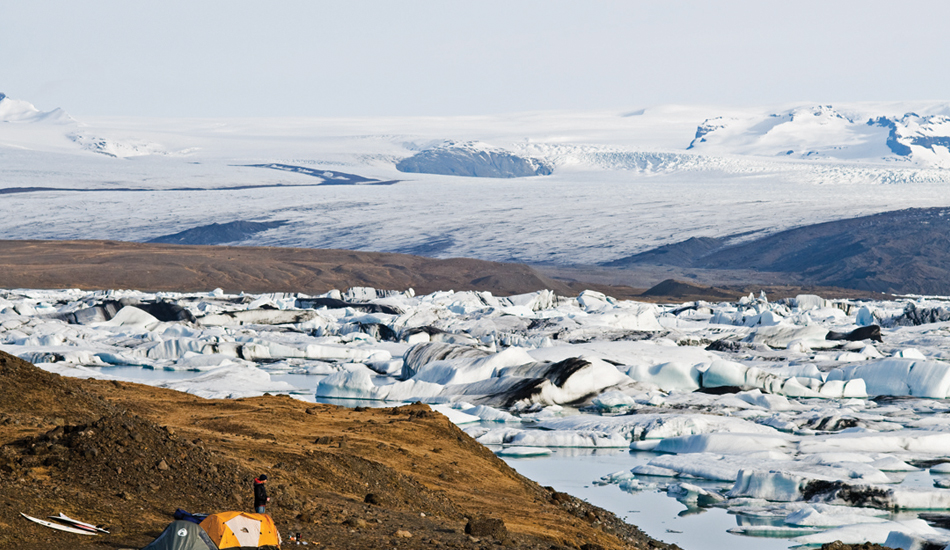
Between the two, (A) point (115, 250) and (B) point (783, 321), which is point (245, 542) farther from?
(A) point (115, 250)

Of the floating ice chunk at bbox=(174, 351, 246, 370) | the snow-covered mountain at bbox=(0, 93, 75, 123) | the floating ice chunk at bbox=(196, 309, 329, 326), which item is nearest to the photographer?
the floating ice chunk at bbox=(174, 351, 246, 370)

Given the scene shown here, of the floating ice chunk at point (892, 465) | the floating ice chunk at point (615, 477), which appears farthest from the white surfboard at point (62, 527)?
the floating ice chunk at point (892, 465)

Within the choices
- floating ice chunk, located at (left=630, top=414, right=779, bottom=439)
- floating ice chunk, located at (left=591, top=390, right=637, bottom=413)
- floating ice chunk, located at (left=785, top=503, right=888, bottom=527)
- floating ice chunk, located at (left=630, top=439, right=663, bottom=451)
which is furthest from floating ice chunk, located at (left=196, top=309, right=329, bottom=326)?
floating ice chunk, located at (left=785, top=503, right=888, bottom=527)

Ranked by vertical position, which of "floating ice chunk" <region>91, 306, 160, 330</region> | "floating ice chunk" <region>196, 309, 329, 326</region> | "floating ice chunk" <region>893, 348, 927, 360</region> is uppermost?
"floating ice chunk" <region>893, 348, 927, 360</region>

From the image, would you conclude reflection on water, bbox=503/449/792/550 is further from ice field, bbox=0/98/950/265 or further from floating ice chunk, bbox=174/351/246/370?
ice field, bbox=0/98/950/265

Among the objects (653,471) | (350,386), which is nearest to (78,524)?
(653,471)

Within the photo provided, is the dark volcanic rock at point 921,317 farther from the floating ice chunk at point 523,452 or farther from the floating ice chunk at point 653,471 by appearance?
the floating ice chunk at point 653,471

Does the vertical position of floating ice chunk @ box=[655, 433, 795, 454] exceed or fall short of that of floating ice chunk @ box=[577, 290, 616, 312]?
it exceeds it
